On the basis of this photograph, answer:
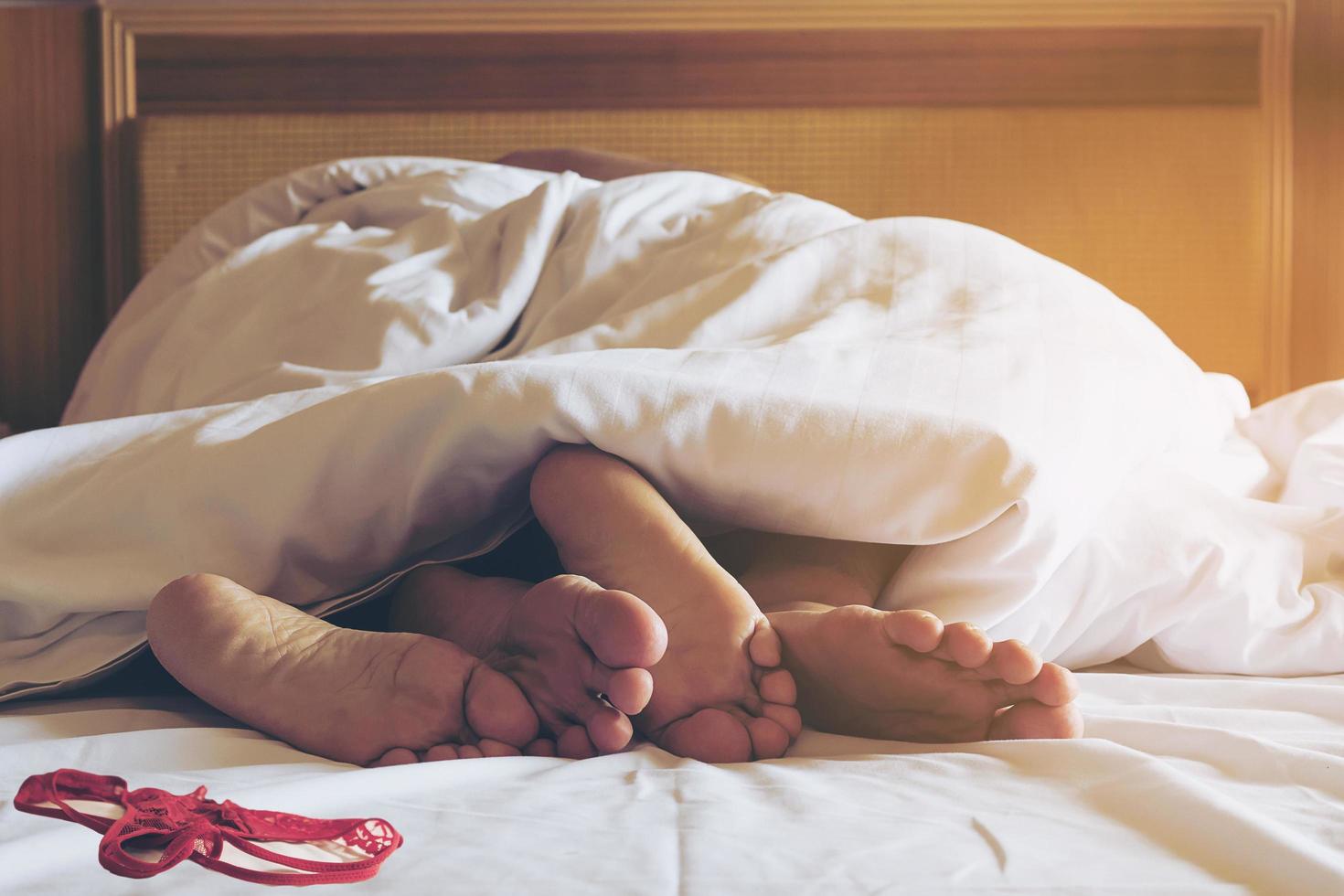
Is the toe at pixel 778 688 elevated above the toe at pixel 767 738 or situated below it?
above

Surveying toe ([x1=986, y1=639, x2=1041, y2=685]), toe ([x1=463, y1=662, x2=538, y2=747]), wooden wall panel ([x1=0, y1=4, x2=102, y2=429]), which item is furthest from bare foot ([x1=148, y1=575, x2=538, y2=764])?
wooden wall panel ([x1=0, y1=4, x2=102, y2=429])

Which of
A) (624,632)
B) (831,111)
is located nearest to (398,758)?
(624,632)

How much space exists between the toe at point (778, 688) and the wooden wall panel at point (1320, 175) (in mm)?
1719

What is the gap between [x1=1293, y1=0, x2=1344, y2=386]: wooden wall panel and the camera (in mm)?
1896

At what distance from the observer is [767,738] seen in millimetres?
542

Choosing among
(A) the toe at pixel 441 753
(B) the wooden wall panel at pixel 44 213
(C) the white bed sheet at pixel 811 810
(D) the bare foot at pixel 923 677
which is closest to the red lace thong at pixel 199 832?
(C) the white bed sheet at pixel 811 810

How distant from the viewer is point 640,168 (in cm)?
155

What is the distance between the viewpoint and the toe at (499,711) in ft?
1.79

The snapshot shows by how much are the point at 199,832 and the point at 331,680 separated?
0.21 meters

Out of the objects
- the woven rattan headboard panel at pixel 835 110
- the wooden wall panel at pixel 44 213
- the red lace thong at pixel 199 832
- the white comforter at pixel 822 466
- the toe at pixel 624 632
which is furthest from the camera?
the wooden wall panel at pixel 44 213

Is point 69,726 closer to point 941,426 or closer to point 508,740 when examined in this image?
point 508,740

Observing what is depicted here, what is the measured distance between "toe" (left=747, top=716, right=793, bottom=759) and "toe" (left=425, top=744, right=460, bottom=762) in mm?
142

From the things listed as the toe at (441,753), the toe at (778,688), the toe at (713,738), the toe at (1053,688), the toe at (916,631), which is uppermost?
the toe at (916,631)

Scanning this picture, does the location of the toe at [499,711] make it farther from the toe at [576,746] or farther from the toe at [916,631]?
the toe at [916,631]
